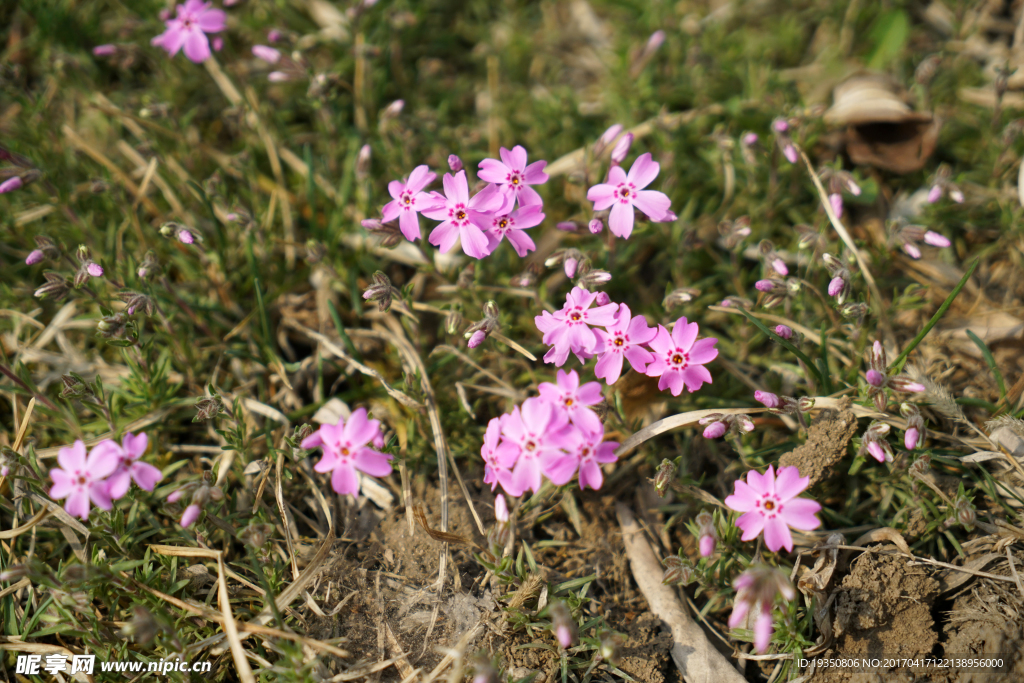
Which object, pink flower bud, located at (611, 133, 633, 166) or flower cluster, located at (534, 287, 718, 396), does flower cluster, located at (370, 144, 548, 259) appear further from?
pink flower bud, located at (611, 133, 633, 166)

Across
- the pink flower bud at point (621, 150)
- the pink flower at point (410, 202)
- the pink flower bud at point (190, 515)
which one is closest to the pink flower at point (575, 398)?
the pink flower at point (410, 202)

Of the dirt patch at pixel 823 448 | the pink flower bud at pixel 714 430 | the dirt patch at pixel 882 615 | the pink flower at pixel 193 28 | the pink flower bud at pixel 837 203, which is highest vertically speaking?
the pink flower at pixel 193 28

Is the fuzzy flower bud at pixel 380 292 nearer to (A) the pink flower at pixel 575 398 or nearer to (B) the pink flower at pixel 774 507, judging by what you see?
(A) the pink flower at pixel 575 398

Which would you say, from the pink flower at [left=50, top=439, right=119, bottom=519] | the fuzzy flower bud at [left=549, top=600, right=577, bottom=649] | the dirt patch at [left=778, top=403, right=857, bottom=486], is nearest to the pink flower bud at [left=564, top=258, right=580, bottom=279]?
the dirt patch at [left=778, top=403, right=857, bottom=486]

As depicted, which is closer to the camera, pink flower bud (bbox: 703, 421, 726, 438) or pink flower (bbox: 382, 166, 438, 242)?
pink flower bud (bbox: 703, 421, 726, 438)

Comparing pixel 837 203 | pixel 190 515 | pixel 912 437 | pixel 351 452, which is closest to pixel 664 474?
pixel 912 437

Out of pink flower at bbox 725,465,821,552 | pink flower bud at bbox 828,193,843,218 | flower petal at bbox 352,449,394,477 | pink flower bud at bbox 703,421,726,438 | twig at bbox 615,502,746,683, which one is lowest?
twig at bbox 615,502,746,683

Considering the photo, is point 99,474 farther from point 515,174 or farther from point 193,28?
point 193,28
